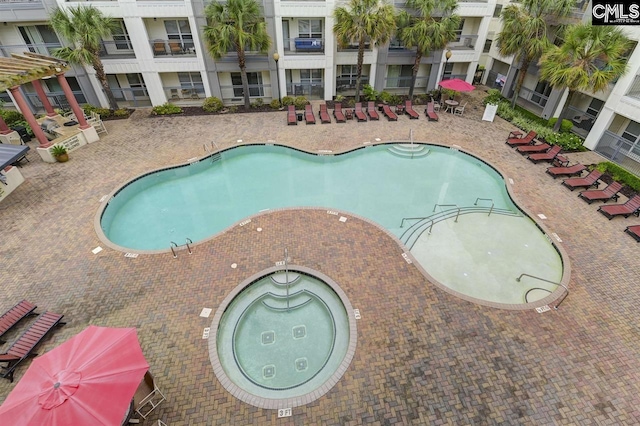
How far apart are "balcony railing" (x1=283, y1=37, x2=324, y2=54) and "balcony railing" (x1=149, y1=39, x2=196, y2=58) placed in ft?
23.9

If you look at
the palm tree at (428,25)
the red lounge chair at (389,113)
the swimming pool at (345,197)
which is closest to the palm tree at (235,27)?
the swimming pool at (345,197)

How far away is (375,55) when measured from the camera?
26.0 meters

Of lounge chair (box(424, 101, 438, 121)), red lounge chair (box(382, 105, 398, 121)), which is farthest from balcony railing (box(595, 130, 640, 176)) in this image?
red lounge chair (box(382, 105, 398, 121))

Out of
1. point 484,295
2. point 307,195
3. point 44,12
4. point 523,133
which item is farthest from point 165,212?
point 523,133

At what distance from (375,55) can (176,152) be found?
17.6 m

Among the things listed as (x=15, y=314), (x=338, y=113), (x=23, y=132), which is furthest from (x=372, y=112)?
(x=23, y=132)

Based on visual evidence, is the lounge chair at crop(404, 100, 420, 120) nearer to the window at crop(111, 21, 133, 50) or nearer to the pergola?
the window at crop(111, 21, 133, 50)

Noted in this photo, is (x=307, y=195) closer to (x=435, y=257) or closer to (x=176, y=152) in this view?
(x=435, y=257)

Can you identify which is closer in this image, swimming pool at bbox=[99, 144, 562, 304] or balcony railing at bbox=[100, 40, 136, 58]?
swimming pool at bbox=[99, 144, 562, 304]

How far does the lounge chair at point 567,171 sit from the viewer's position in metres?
17.3

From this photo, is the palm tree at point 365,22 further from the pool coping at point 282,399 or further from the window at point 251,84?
the pool coping at point 282,399

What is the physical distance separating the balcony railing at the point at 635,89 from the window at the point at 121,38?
109ft

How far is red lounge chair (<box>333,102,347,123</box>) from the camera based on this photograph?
77.2 ft

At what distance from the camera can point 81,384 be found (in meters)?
6.48
